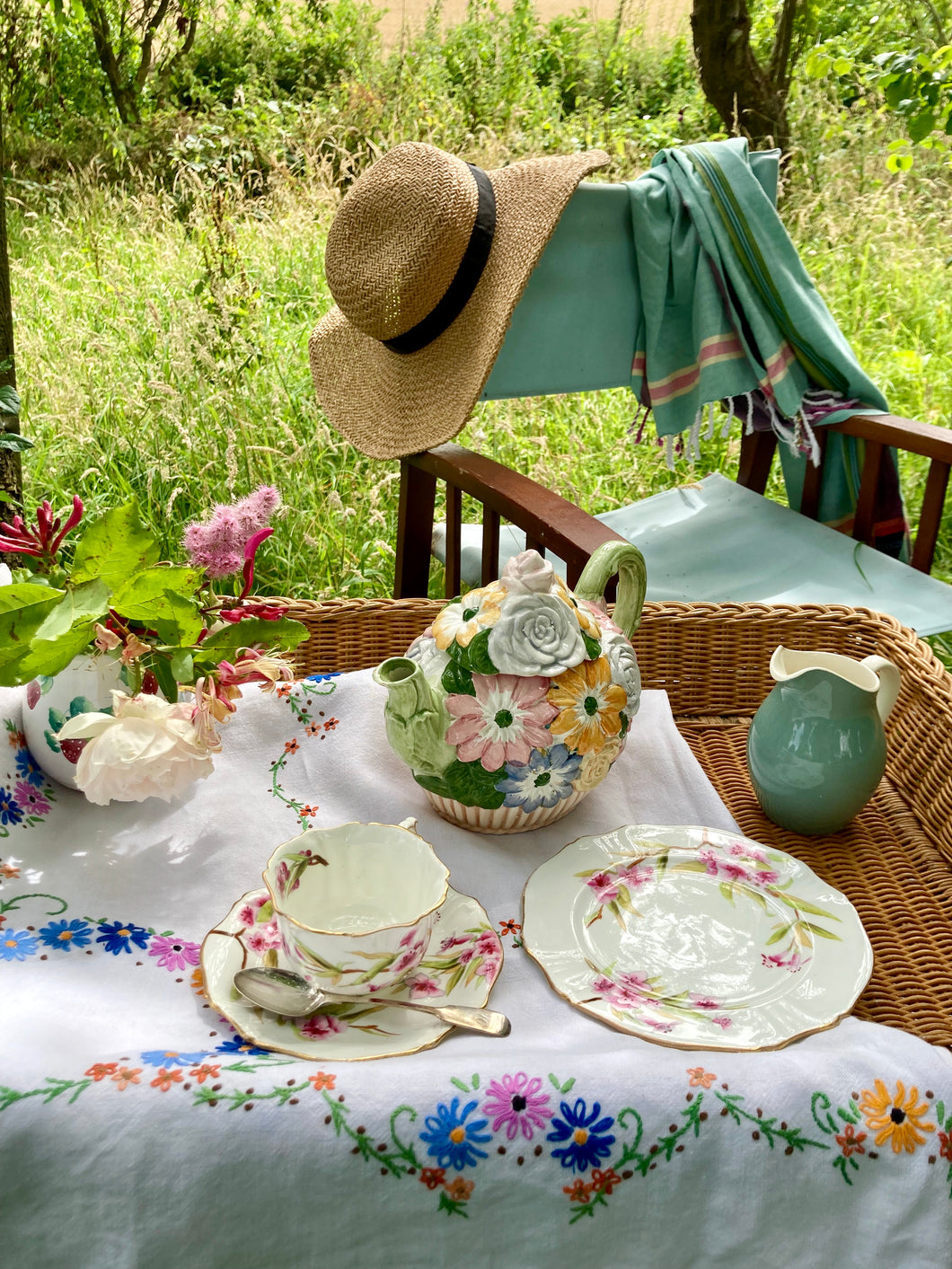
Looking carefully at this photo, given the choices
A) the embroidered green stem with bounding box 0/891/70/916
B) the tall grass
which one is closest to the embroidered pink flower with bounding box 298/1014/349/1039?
the embroidered green stem with bounding box 0/891/70/916

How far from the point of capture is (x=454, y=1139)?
0.55 m

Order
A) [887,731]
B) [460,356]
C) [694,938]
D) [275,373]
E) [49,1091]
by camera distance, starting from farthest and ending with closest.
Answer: [275,373] < [460,356] < [887,731] < [694,938] < [49,1091]

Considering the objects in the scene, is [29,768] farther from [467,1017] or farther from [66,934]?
[467,1017]

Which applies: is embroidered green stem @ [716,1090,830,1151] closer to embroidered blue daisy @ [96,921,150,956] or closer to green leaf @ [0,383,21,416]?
embroidered blue daisy @ [96,921,150,956]

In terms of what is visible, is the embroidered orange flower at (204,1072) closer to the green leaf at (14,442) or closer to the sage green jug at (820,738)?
the sage green jug at (820,738)

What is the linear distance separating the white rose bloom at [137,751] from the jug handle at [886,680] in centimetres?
56

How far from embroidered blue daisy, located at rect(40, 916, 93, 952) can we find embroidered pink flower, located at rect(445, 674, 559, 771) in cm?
29

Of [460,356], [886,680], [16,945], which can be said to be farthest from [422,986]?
[460,356]

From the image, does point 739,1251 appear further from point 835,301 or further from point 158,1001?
point 835,301

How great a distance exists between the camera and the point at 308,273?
9.59 feet

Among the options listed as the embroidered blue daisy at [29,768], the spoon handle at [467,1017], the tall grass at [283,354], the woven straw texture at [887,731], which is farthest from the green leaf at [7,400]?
the spoon handle at [467,1017]

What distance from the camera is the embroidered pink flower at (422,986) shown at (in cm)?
67

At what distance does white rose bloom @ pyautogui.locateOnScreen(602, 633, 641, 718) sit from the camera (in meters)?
0.79

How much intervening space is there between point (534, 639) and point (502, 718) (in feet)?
0.21
